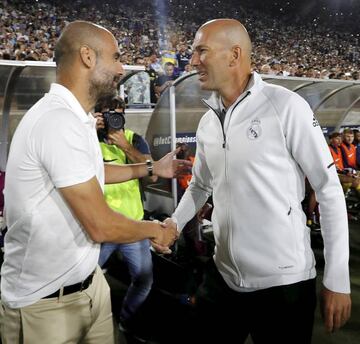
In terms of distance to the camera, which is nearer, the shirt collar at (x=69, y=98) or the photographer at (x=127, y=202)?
the shirt collar at (x=69, y=98)

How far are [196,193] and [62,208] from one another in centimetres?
93

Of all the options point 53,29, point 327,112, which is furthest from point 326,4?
point 327,112

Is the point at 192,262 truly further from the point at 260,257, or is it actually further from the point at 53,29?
the point at 53,29

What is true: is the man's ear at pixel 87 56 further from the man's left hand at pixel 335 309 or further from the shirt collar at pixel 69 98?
the man's left hand at pixel 335 309

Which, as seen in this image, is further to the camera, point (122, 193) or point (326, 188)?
point (122, 193)

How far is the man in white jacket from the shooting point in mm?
1633

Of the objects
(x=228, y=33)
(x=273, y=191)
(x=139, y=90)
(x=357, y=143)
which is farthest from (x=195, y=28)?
(x=273, y=191)

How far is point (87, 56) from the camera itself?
1.64 m

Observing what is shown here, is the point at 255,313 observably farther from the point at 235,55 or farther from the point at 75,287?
the point at 235,55

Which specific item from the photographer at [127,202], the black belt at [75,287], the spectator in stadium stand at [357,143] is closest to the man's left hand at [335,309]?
the black belt at [75,287]

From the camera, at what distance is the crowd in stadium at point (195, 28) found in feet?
45.5

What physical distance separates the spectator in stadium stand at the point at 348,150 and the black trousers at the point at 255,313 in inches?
269

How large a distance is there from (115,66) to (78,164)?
509mm

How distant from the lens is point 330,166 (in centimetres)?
163
